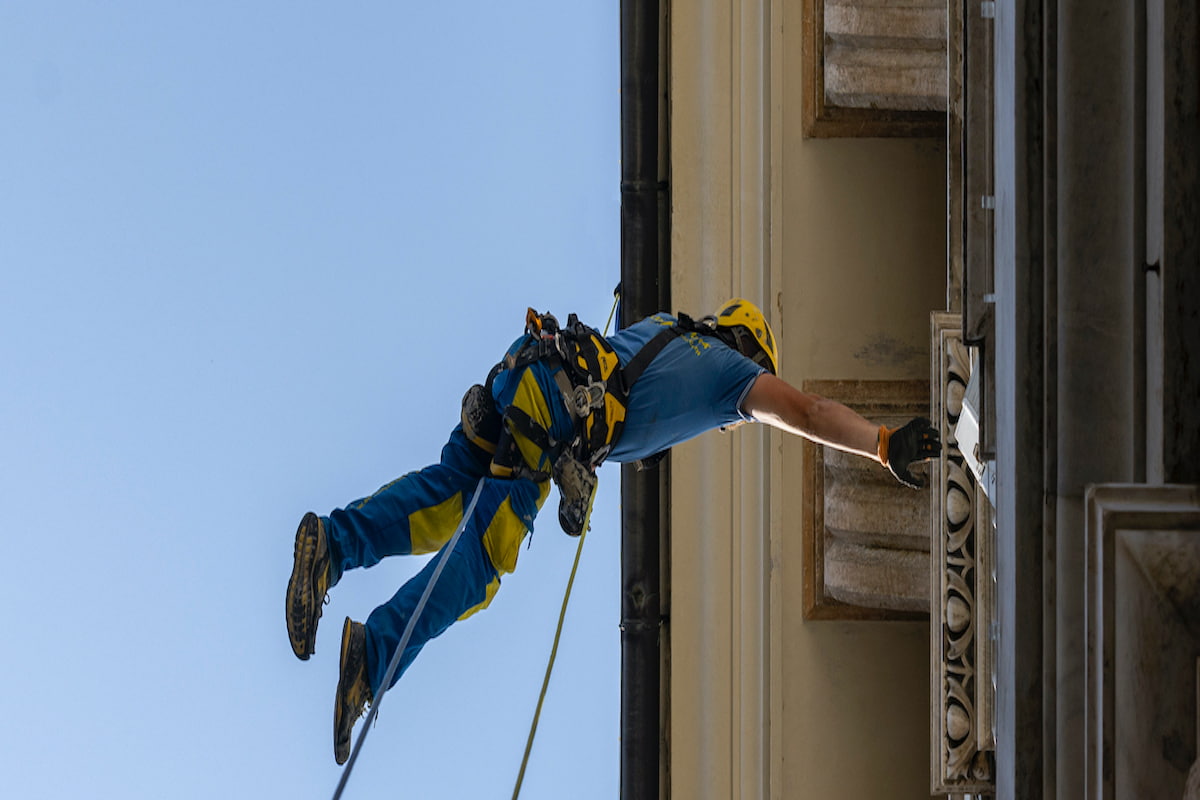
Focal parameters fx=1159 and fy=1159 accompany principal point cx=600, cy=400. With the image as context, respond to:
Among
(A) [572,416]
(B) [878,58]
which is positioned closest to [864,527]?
(A) [572,416]

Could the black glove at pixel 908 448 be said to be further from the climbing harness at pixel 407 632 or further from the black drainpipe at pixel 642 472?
the black drainpipe at pixel 642 472

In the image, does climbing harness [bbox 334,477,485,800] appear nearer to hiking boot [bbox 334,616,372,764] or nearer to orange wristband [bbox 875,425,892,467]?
hiking boot [bbox 334,616,372,764]

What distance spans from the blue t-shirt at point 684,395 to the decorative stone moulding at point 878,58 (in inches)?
65.0

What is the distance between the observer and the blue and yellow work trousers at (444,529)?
3.75 m

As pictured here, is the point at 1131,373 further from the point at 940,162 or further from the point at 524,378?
the point at 940,162

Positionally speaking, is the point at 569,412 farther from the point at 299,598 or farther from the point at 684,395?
the point at 299,598

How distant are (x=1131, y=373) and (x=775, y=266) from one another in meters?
3.19

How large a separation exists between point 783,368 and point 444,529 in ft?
6.59

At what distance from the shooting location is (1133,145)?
2275 mm

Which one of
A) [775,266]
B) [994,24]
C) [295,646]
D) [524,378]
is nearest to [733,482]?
[775,266]

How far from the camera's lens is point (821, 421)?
389 centimetres

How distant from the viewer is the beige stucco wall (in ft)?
17.4

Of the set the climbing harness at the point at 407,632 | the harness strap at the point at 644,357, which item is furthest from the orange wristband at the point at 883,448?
the climbing harness at the point at 407,632

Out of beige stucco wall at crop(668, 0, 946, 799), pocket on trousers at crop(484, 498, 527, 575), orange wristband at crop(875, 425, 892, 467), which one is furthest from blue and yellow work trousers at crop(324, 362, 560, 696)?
beige stucco wall at crop(668, 0, 946, 799)
